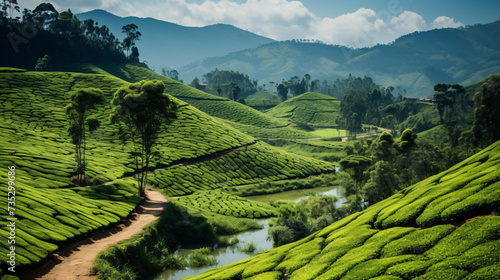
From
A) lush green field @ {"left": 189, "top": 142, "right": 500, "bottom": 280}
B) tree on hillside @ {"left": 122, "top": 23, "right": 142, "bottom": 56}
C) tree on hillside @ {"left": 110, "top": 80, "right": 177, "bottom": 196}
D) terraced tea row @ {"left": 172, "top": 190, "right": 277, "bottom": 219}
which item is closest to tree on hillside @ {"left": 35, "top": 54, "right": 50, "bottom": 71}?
tree on hillside @ {"left": 122, "top": 23, "right": 142, "bottom": 56}

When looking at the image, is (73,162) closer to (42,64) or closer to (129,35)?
(42,64)

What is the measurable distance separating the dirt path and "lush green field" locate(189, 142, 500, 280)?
34.9 feet

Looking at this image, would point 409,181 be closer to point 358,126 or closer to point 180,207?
point 180,207

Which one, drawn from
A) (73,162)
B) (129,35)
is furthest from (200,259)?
(129,35)

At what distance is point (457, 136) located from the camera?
77.2 meters

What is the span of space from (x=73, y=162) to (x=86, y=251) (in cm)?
2540

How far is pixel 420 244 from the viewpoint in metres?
15.5

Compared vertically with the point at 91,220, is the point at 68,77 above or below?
above

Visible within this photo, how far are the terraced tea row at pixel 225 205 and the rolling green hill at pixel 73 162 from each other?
557cm

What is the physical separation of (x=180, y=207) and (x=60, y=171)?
16392 millimetres

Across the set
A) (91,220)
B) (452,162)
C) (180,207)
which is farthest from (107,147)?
(452,162)

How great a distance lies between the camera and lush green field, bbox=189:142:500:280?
13102 mm

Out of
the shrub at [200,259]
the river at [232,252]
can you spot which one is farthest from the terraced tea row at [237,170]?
the shrub at [200,259]

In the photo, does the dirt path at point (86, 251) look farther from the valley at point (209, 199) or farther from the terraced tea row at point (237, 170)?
the terraced tea row at point (237, 170)
